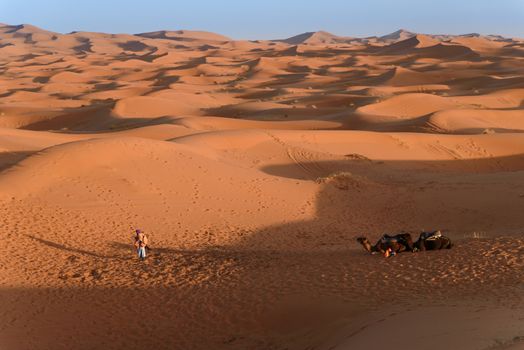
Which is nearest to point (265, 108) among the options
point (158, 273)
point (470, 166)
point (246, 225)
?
point (470, 166)

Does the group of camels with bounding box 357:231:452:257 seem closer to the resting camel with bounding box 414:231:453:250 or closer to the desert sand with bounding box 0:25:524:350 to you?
the resting camel with bounding box 414:231:453:250

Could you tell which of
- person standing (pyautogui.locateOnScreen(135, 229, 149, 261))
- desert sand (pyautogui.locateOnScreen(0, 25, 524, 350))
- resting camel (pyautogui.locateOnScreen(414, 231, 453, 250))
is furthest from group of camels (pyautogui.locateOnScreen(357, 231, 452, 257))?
person standing (pyautogui.locateOnScreen(135, 229, 149, 261))

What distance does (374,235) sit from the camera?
1343 centimetres

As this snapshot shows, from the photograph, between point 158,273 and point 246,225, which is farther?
point 246,225

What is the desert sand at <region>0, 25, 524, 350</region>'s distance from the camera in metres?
7.73

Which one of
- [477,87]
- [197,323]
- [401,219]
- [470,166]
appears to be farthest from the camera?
[477,87]

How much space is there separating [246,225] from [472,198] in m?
6.26

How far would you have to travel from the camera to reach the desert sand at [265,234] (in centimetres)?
773

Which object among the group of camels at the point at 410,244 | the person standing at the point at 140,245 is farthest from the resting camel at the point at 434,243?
the person standing at the point at 140,245

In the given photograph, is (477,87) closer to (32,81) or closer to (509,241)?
(509,241)

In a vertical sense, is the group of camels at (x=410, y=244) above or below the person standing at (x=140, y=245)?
above

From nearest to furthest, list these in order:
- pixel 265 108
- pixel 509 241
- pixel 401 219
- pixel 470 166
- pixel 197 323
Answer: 1. pixel 197 323
2. pixel 509 241
3. pixel 401 219
4. pixel 470 166
5. pixel 265 108

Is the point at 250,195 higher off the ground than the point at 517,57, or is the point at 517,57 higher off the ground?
the point at 517,57

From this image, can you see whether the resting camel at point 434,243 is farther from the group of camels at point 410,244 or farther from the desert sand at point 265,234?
the desert sand at point 265,234
